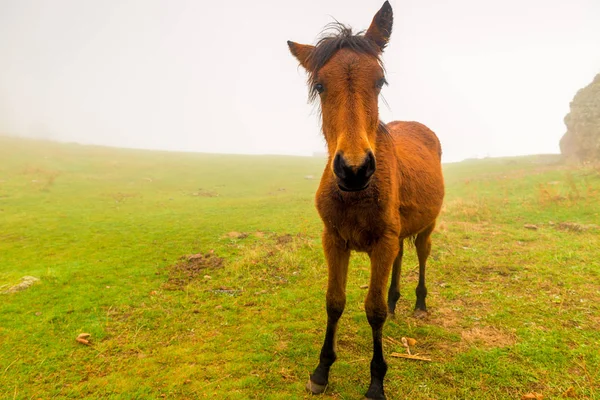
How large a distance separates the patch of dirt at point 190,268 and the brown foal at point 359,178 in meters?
4.30

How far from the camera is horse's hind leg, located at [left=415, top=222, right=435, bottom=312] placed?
17.0 feet

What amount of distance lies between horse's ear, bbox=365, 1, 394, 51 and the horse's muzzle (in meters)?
1.68

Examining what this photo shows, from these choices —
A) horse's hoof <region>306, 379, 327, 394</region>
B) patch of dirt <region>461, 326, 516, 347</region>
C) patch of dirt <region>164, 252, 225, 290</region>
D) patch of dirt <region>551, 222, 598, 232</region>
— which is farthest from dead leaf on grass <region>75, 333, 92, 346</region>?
patch of dirt <region>551, 222, 598, 232</region>

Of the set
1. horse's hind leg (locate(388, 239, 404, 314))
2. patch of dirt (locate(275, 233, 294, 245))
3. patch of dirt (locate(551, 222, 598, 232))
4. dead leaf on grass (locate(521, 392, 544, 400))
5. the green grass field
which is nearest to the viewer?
dead leaf on grass (locate(521, 392, 544, 400))

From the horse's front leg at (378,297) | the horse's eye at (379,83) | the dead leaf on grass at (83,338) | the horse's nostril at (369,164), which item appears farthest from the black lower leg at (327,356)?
the dead leaf on grass at (83,338)

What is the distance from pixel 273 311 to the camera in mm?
5383

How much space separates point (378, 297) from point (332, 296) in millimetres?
564

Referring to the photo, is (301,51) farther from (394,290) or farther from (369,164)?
(394,290)

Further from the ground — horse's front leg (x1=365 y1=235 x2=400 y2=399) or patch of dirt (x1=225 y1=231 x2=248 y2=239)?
horse's front leg (x1=365 y1=235 x2=400 y2=399)

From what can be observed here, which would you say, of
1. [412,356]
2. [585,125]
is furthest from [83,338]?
[585,125]

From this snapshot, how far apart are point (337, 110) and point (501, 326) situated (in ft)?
13.6

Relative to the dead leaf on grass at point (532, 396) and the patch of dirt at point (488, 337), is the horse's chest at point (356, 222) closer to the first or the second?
the dead leaf on grass at point (532, 396)

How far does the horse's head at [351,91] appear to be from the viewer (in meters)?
2.39

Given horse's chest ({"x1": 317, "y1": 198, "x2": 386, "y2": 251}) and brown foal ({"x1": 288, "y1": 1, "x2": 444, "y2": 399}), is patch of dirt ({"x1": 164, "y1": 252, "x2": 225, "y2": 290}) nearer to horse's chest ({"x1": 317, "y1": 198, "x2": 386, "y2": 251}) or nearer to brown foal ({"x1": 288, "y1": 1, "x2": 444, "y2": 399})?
brown foal ({"x1": 288, "y1": 1, "x2": 444, "y2": 399})
